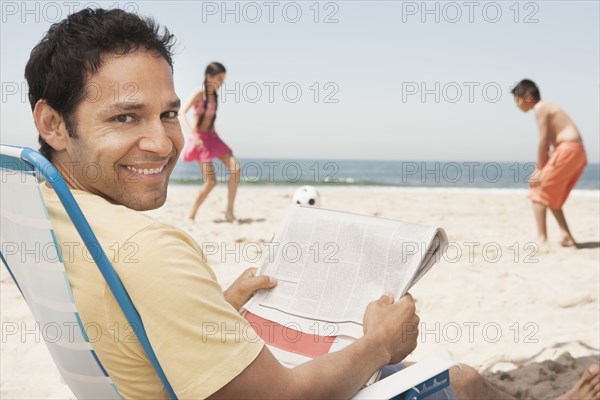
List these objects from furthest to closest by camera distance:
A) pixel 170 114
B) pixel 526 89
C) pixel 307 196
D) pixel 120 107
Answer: pixel 526 89, pixel 307 196, pixel 170 114, pixel 120 107

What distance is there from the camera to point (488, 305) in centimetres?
323

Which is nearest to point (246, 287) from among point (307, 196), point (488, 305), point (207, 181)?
point (488, 305)

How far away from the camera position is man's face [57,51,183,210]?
3.38 feet

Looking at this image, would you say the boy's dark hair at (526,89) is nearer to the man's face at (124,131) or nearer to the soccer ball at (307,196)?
the soccer ball at (307,196)

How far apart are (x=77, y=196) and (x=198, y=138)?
16.5 feet

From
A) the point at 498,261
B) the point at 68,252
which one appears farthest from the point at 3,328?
the point at 498,261

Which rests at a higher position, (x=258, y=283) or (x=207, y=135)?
(x=207, y=135)

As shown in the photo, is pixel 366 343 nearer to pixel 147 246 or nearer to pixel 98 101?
pixel 147 246

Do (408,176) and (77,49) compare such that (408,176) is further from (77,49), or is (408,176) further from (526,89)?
(77,49)

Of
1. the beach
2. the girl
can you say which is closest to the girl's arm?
the girl

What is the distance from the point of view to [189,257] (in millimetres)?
901

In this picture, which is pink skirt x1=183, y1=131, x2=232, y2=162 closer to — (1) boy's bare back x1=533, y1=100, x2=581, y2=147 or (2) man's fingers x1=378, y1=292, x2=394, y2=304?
(1) boy's bare back x1=533, y1=100, x2=581, y2=147

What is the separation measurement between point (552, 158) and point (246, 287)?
438 centimetres

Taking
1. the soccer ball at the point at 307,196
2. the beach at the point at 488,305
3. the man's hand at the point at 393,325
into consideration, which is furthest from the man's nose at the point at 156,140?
the soccer ball at the point at 307,196
